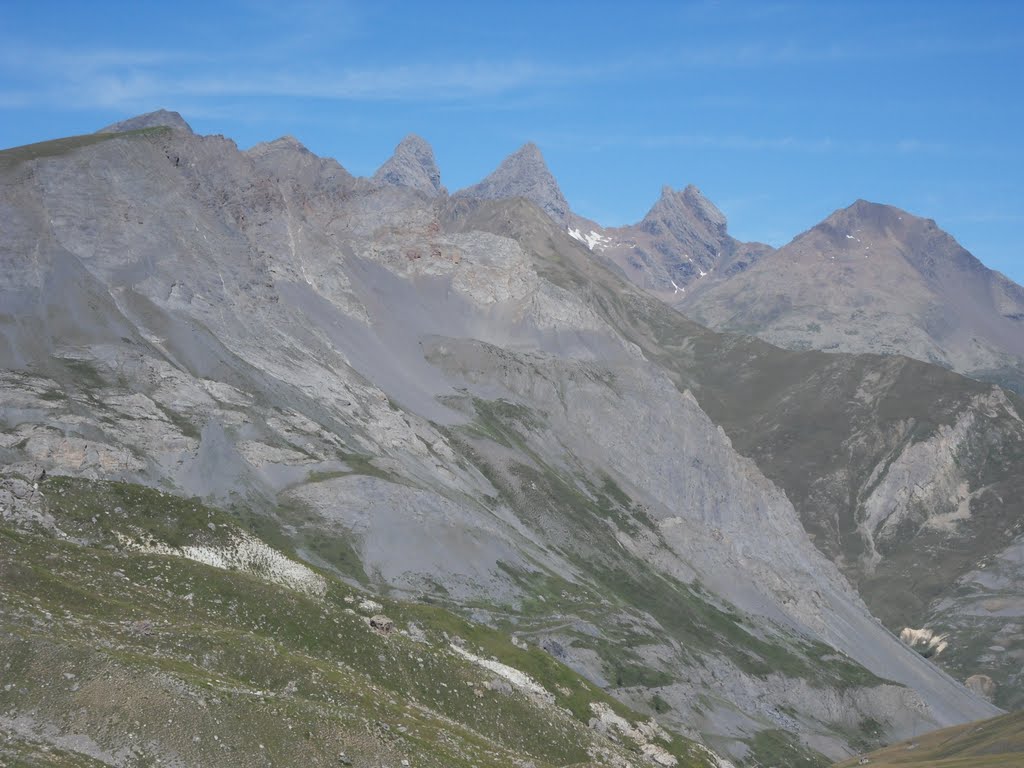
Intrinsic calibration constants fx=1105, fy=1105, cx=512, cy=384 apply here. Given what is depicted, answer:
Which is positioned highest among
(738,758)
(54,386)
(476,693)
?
(54,386)

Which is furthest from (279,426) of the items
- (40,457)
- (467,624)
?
(467,624)

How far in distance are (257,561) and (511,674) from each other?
26.0 metres

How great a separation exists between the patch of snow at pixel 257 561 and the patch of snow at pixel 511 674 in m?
14.5

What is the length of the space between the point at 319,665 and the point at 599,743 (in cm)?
2886

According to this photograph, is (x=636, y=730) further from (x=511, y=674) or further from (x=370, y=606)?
(x=370, y=606)

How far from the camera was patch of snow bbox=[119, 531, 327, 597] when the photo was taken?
332ft

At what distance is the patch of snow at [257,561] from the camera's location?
332 ft

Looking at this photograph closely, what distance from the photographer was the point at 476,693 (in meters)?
90.3

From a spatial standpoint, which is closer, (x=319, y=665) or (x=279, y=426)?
(x=319, y=665)

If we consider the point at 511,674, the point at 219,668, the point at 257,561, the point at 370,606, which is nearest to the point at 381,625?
the point at 370,606

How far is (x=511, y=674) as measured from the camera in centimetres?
10312

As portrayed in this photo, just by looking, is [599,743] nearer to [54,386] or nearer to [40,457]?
[40,457]

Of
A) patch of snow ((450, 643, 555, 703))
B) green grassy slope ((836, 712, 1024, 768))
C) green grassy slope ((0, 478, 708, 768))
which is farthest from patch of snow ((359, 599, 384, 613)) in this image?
green grassy slope ((836, 712, 1024, 768))

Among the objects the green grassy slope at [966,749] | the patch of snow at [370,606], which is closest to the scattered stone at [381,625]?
the patch of snow at [370,606]
